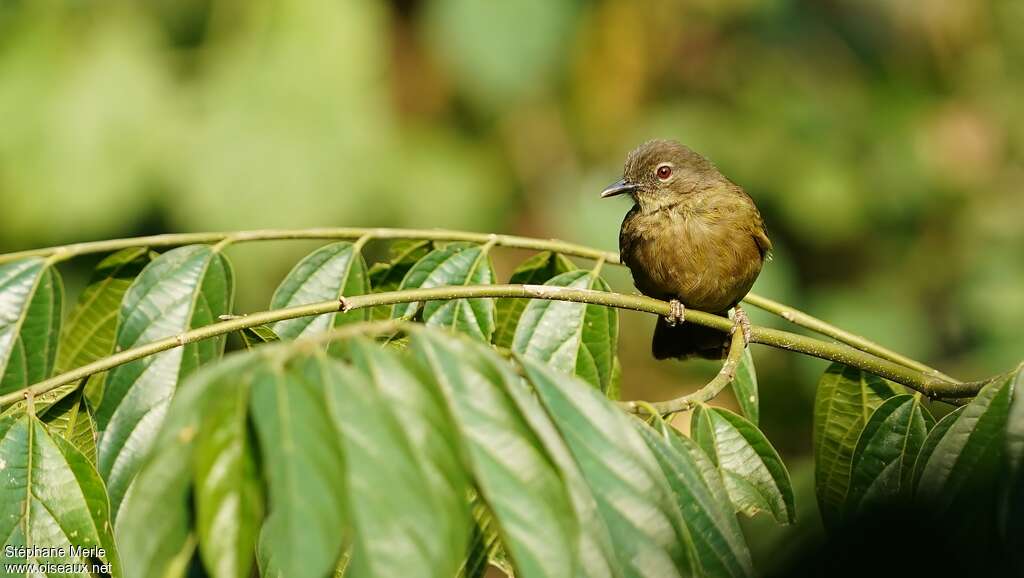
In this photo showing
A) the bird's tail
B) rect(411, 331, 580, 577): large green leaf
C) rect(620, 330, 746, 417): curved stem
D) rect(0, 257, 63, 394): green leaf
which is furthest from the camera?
the bird's tail

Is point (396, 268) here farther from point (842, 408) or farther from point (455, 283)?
point (842, 408)

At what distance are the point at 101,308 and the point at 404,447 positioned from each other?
1.68 m

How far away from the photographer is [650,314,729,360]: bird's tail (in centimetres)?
432

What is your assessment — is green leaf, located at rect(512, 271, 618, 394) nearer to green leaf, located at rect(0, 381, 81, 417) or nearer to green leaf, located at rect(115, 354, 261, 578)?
green leaf, located at rect(0, 381, 81, 417)

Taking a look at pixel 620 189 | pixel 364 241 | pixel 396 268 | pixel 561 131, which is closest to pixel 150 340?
pixel 364 241

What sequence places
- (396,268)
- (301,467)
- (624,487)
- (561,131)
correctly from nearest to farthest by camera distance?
(301,467)
(624,487)
(396,268)
(561,131)

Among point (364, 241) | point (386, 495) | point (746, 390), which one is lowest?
point (746, 390)

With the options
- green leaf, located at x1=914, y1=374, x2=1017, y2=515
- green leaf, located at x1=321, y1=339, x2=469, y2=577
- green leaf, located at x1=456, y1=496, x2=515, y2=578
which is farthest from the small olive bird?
green leaf, located at x1=321, y1=339, x2=469, y2=577

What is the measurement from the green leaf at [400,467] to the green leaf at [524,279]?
4.41 feet

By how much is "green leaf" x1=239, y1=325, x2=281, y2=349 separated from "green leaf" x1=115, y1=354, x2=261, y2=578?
0.93 meters

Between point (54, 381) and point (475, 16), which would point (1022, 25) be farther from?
point (54, 381)

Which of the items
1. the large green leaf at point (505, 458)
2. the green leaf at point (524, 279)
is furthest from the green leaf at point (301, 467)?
the green leaf at point (524, 279)

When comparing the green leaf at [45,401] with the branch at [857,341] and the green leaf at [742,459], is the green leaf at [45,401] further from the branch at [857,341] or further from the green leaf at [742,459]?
the branch at [857,341]

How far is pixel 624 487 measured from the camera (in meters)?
1.64
